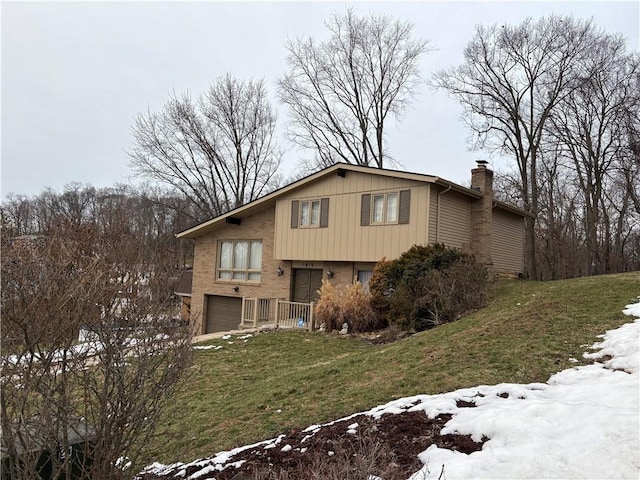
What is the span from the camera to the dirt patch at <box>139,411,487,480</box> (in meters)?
3.30

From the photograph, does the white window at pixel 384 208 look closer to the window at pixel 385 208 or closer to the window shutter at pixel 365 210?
the window at pixel 385 208

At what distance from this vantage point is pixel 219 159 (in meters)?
33.0

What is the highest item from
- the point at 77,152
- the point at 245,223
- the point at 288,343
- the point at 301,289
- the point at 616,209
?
the point at 77,152

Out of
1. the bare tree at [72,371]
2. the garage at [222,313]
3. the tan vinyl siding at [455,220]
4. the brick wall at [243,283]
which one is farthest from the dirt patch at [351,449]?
the garage at [222,313]

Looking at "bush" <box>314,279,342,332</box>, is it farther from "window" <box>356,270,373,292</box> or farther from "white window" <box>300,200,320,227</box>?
"white window" <box>300,200,320,227</box>

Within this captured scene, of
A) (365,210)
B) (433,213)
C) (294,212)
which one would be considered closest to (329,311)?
(365,210)

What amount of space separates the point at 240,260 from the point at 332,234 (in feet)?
17.5

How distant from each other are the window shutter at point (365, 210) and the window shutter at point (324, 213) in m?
1.54

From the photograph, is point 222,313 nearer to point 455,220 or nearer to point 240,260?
point 240,260

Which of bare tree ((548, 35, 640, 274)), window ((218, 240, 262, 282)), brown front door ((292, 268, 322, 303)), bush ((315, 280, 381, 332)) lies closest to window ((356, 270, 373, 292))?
bush ((315, 280, 381, 332))

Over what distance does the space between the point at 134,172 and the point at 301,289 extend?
734 inches

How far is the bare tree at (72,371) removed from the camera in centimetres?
349

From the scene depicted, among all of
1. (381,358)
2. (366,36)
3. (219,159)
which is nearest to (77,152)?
(219,159)

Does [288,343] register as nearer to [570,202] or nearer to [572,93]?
[572,93]
